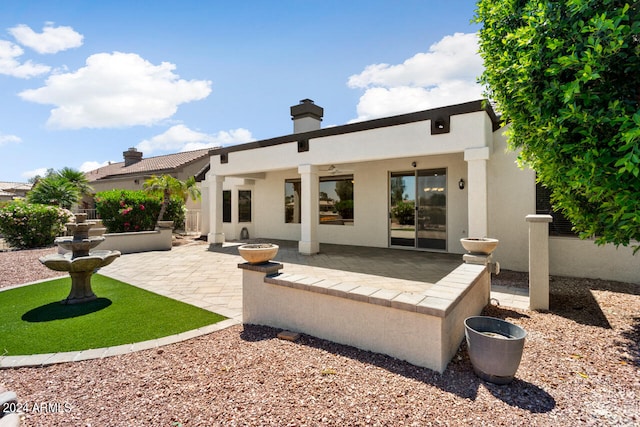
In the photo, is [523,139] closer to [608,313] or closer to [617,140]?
[617,140]

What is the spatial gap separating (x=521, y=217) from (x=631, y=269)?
2.08 m

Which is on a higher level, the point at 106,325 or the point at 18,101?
the point at 18,101

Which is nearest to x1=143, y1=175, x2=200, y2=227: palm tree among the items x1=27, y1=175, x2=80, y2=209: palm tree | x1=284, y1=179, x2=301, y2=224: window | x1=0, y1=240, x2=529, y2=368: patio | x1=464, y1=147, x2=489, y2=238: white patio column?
x1=0, y1=240, x2=529, y2=368: patio

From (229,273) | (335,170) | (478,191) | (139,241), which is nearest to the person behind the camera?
(478,191)

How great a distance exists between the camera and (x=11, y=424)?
2.01m

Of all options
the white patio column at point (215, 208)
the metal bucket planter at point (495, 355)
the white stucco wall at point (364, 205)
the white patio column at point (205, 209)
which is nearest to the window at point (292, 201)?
the white stucco wall at point (364, 205)

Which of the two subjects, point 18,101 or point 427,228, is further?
point 18,101

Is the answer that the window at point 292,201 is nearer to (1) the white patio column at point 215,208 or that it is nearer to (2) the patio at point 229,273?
(2) the patio at point 229,273

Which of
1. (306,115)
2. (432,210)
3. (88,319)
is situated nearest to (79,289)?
(88,319)

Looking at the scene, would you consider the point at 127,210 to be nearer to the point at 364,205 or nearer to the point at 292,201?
the point at 292,201

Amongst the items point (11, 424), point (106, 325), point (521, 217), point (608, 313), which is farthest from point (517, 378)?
point (521, 217)

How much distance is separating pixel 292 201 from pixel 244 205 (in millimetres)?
2599

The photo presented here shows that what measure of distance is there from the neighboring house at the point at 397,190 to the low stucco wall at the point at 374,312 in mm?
3463

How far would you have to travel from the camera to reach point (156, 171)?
20.6 m
